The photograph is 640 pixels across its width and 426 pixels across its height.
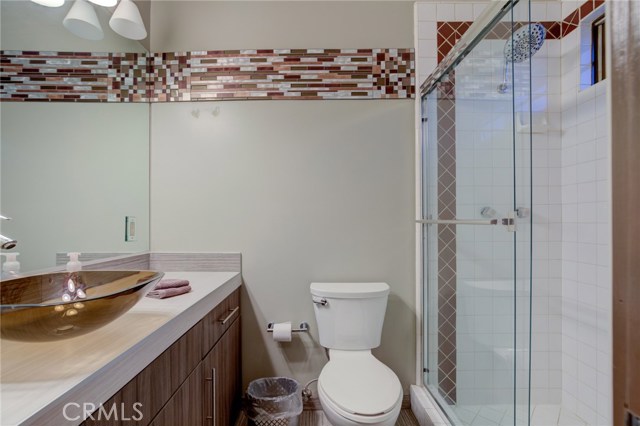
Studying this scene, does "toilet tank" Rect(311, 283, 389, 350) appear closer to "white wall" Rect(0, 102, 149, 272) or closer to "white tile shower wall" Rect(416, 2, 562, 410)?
"white tile shower wall" Rect(416, 2, 562, 410)

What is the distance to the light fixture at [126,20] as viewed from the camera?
67.2 inches

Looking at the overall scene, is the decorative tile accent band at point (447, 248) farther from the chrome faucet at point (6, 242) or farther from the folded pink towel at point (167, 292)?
the chrome faucet at point (6, 242)

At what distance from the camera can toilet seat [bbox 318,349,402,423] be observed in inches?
51.8

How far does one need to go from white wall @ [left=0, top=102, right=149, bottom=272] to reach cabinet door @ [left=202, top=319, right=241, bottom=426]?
0.75 metres

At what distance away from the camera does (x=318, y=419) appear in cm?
188

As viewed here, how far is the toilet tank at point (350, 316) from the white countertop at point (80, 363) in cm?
83

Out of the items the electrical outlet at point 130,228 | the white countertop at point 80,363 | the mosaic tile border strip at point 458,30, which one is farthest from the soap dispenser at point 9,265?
the mosaic tile border strip at point 458,30

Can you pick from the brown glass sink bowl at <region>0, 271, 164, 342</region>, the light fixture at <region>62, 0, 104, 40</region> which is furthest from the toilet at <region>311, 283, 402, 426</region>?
the light fixture at <region>62, 0, 104, 40</region>

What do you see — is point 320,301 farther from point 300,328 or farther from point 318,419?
point 318,419

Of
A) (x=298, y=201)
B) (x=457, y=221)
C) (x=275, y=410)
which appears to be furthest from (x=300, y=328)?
(x=457, y=221)

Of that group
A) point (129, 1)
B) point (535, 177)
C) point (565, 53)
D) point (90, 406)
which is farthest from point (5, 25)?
point (565, 53)

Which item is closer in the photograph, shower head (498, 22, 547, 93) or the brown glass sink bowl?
the brown glass sink bowl

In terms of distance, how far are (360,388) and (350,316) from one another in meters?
0.42

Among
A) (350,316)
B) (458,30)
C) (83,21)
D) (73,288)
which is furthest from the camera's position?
(458,30)
